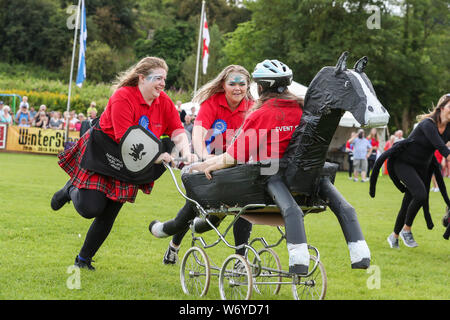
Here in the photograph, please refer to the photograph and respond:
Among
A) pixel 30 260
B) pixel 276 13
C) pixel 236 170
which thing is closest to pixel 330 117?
pixel 236 170

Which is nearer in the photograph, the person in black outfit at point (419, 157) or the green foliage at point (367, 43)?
the person in black outfit at point (419, 157)

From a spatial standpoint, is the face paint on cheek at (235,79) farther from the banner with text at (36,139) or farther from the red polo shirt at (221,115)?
the banner with text at (36,139)

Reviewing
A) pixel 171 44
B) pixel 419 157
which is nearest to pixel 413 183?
pixel 419 157

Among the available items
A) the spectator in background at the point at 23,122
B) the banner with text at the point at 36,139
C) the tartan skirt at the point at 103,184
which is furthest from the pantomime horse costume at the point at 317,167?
the spectator in background at the point at 23,122

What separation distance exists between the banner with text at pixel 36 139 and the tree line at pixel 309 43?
29.0 feet

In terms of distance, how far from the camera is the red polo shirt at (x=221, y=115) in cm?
671

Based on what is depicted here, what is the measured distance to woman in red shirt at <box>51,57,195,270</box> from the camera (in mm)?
6156

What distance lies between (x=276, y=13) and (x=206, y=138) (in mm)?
43811

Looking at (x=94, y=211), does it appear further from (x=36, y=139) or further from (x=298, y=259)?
(x=36, y=139)

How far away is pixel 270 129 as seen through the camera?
4.95 m

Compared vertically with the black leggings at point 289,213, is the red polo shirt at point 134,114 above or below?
above

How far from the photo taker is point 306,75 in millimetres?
46750

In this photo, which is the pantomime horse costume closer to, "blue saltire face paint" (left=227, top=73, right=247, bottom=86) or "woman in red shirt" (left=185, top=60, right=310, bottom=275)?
"woman in red shirt" (left=185, top=60, right=310, bottom=275)

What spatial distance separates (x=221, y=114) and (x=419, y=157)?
3549 mm
